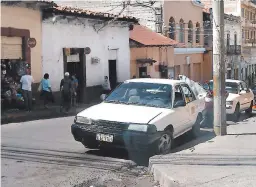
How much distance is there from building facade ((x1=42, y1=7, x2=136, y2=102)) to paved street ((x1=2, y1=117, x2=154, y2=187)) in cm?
792

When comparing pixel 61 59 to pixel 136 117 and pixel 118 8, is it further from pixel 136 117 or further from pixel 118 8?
pixel 118 8

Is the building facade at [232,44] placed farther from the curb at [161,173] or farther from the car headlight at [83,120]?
the curb at [161,173]

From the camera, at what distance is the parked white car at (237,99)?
16125 mm

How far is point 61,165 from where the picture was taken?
7.55 meters

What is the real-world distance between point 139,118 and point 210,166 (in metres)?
1.66

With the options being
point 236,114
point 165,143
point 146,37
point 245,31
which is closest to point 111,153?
point 165,143

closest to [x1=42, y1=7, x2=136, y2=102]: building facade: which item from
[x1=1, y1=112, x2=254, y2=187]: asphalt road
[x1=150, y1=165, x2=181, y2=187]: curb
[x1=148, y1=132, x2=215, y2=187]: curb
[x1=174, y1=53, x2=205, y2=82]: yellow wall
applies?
[x1=1, y1=112, x2=254, y2=187]: asphalt road

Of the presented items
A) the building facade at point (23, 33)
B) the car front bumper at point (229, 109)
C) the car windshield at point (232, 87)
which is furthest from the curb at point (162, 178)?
the car windshield at point (232, 87)

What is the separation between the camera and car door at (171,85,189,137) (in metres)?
9.03

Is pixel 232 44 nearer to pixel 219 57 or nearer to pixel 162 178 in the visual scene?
pixel 219 57

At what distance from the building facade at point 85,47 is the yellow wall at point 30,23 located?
367 mm

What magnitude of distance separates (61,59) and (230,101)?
7.08 m

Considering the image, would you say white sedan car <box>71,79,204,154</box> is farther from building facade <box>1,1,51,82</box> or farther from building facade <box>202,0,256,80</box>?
building facade <box>202,0,256,80</box>

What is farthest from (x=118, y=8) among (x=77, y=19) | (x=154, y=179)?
(x=154, y=179)
